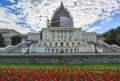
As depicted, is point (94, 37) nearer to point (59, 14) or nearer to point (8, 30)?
point (59, 14)

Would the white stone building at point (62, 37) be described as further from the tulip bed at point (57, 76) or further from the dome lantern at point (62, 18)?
the tulip bed at point (57, 76)

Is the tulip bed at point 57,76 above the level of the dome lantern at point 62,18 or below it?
below

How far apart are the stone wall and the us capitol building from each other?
4077cm

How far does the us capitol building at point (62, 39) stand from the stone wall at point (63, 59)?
40771mm

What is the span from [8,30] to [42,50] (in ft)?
138

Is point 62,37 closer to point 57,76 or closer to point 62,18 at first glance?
point 62,18

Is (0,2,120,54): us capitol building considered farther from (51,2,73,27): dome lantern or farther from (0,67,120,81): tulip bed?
(0,67,120,81): tulip bed

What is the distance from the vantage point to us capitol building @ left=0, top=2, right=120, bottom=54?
61494 mm

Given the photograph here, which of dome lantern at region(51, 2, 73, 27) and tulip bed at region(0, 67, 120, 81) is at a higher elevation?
dome lantern at region(51, 2, 73, 27)

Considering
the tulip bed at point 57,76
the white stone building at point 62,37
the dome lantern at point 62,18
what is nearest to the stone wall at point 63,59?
the tulip bed at point 57,76

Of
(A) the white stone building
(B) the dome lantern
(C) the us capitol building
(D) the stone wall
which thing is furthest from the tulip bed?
(B) the dome lantern

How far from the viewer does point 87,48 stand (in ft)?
197

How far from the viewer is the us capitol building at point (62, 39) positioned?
6149 cm

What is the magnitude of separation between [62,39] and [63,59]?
66.6 metres
